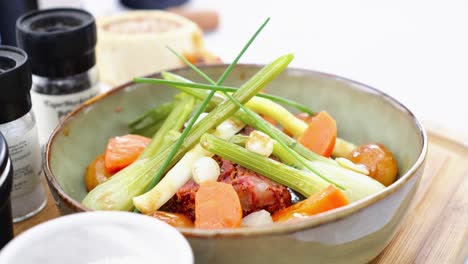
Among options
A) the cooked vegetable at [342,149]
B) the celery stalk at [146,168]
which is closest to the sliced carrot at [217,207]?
the celery stalk at [146,168]

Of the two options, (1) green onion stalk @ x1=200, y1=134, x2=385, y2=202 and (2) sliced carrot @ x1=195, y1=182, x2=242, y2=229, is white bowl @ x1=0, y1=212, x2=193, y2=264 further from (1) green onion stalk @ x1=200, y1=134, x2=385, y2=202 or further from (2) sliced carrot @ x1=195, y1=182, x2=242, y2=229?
(1) green onion stalk @ x1=200, y1=134, x2=385, y2=202

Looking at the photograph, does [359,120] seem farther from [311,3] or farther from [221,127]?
[311,3]

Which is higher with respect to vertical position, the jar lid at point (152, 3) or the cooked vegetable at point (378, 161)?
the cooked vegetable at point (378, 161)

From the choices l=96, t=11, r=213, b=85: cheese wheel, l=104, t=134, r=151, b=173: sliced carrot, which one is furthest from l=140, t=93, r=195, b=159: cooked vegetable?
l=96, t=11, r=213, b=85: cheese wheel

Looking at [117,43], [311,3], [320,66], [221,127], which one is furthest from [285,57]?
[311,3]

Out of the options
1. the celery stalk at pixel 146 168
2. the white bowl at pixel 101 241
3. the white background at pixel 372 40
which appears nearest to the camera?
the white bowl at pixel 101 241

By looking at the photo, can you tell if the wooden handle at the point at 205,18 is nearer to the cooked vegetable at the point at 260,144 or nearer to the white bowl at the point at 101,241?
the cooked vegetable at the point at 260,144

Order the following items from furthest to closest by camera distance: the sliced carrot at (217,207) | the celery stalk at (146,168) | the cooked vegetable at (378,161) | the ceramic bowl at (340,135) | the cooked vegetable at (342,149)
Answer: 1. the cooked vegetable at (342,149)
2. the cooked vegetable at (378,161)
3. the celery stalk at (146,168)
4. the sliced carrot at (217,207)
5. the ceramic bowl at (340,135)

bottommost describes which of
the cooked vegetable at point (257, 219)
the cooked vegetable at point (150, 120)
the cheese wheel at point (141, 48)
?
the cheese wheel at point (141, 48)
